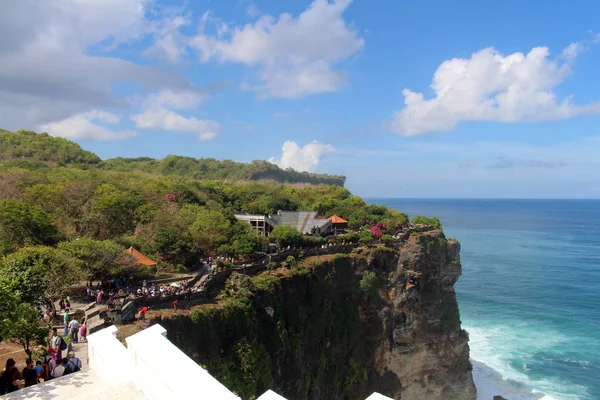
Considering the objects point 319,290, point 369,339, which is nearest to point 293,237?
point 319,290

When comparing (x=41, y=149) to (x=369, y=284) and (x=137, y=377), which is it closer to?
(x=369, y=284)

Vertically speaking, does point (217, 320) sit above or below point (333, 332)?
above

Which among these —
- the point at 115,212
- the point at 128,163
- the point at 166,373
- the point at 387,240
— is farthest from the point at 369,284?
the point at 128,163

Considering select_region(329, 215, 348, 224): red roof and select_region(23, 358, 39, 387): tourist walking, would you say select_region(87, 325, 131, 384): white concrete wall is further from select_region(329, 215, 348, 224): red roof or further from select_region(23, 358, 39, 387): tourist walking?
select_region(329, 215, 348, 224): red roof

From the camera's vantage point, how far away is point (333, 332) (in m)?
28.2

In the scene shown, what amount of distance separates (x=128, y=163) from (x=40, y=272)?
3422 inches

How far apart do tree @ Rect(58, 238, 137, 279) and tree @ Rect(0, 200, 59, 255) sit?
2.53 meters

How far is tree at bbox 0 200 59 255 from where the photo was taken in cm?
2048

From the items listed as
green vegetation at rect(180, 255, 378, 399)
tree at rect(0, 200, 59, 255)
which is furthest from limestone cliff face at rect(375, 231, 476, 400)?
tree at rect(0, 200, 59, 255)

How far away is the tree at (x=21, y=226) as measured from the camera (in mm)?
20484

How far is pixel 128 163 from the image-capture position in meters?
95.7

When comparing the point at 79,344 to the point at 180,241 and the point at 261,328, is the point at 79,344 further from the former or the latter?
the point at 180,241

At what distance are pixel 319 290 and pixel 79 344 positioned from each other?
17387 millimetres

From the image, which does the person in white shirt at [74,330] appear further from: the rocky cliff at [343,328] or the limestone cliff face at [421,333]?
the limestone cliff face at [421,333]
